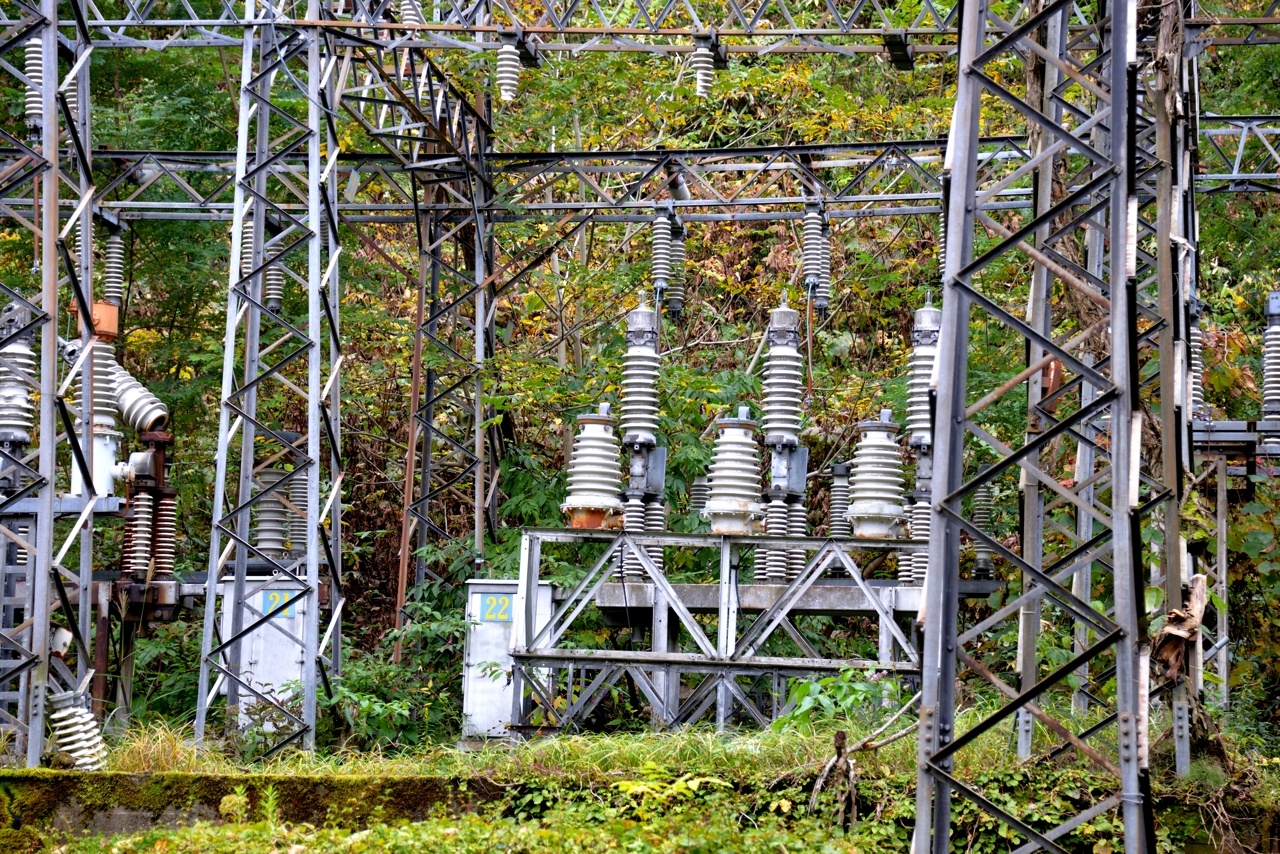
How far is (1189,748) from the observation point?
413 inches

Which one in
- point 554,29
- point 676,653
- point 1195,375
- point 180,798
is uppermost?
point 554,29

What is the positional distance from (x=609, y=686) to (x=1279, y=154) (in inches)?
396

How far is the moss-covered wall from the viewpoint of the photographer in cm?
1144

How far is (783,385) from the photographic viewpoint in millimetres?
15180

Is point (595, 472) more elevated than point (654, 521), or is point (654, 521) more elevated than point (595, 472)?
point (595, 472)

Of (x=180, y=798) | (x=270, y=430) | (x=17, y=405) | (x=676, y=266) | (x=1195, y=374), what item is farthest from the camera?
(x=676, y=266)

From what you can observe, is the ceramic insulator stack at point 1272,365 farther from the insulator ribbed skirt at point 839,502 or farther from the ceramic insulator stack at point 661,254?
the ceramic insulator stack at point 661,254

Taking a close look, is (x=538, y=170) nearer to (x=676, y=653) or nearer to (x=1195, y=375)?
(x=676, y=653)

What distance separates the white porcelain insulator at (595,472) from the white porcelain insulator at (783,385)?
1515 mm

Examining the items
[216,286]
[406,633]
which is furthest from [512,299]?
[406,633]

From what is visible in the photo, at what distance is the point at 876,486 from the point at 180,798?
673 centimetres

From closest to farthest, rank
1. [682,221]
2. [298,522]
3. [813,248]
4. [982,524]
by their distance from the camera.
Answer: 1. [982,524]
2. [813,248]
3. [298,522]
4. [682,221]

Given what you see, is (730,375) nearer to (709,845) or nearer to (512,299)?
(512,299)

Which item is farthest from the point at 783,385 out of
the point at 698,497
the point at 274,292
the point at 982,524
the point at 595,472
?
the point at 274,292
